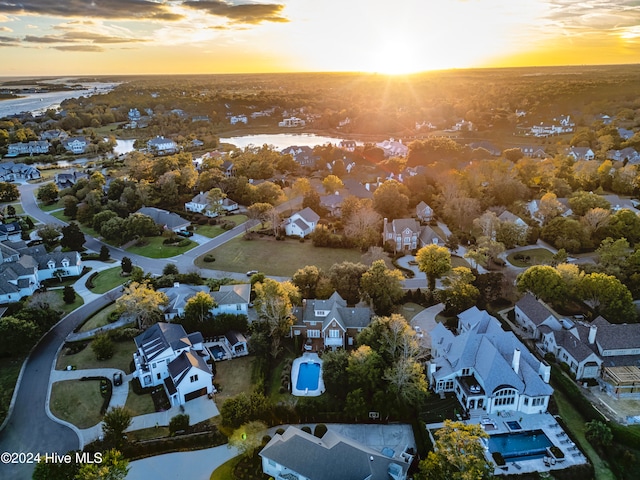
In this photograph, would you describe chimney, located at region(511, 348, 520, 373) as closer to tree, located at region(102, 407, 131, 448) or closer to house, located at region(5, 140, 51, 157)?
tree, located at region(102, 407, 131, 448)

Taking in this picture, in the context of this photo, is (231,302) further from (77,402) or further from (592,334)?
(592,334)

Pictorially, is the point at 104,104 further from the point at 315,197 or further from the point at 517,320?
the point at 517,320

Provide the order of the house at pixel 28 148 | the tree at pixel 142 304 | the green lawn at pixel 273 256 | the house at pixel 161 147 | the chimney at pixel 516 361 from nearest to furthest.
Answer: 1. the chimney at pixel 516 361
2. the tree at pixel 142 304
3. the green lawn at pixel 273 256
4. the house at pixel 28 148
5. the house at pixel 161 147

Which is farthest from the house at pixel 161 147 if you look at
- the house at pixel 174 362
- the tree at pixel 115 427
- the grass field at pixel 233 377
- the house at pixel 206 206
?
the tree at pixel 115 427

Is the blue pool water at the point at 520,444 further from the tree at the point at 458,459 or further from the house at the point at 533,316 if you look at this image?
the house at the point at 533,316

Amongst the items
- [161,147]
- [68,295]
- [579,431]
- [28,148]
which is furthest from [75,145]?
[579,431]

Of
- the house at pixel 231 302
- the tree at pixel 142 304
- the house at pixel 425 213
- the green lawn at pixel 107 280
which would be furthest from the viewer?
the house at pixel 425 213

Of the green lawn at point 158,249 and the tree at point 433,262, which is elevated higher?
the tree at point 433,262

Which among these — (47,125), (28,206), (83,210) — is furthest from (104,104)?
(83,210)

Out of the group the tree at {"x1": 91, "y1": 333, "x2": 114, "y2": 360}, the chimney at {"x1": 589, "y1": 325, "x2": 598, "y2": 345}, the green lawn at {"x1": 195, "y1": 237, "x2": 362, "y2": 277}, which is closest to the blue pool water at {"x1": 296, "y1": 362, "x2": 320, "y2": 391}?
the tree at {"x1": 91, "y1": 333, "x2": 114, "y2": 360}
